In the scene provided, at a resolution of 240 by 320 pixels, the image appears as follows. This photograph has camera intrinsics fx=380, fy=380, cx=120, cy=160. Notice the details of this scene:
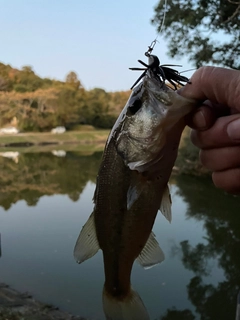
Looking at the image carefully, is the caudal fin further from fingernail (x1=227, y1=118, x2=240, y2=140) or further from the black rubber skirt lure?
the black rubber skirt lure

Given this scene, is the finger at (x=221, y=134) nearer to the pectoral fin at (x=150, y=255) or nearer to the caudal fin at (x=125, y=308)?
the pectoral fin at (x=150, y=255)

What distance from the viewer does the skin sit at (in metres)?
1.68

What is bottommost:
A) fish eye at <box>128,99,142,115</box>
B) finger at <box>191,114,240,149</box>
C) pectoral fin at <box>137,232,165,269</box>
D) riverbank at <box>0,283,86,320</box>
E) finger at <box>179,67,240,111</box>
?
riverbank at <box>0,283,86,320</box>

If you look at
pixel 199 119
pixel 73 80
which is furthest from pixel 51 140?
pixel 199 119

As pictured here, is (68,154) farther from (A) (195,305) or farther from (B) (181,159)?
(A) (195,305)

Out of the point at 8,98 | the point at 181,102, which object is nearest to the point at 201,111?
the point at 181,102

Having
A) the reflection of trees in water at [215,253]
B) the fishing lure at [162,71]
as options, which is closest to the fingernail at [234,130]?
the fishing lure at [162,71]

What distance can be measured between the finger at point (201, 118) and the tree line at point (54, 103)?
19.1 metres

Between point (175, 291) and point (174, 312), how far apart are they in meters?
0.70

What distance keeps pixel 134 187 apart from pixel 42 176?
2179 centimetres

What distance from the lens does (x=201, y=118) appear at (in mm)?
1730

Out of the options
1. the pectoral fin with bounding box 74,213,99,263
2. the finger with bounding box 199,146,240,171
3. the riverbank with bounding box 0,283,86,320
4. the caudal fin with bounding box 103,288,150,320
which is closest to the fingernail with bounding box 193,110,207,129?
the finger with bounding box 199,146,240,171

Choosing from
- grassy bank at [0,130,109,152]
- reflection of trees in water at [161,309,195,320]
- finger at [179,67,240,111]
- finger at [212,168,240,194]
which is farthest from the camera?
grassy bank at [0,130,109,152]

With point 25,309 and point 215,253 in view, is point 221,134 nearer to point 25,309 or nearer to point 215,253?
point 25,309
